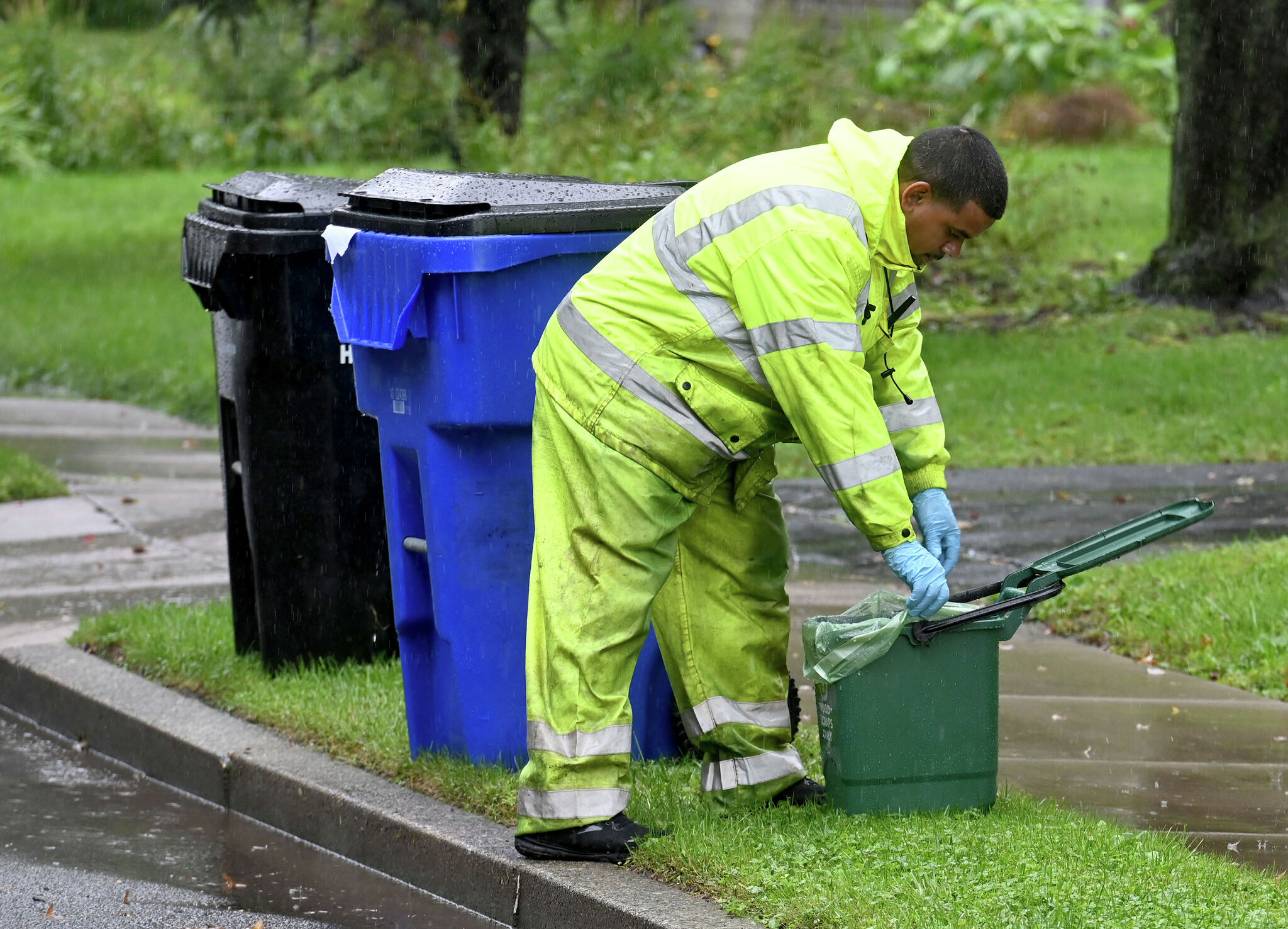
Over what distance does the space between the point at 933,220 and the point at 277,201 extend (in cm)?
214

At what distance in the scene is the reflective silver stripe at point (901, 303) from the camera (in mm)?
3889

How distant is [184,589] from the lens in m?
6.61

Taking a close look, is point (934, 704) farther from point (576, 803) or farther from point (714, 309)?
point (714, 309)

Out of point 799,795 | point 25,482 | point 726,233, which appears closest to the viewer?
point 726,233

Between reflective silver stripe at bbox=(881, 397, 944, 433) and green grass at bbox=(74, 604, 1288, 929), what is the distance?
0.88m

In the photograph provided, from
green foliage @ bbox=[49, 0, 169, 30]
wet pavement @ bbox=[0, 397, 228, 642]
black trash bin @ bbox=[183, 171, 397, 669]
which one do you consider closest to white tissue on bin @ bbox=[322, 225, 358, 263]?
black trash bin @ bbox=[183, 171, 397, 669]

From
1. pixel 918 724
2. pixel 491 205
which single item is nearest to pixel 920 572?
pixel 918 724

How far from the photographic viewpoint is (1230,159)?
39.7 feet

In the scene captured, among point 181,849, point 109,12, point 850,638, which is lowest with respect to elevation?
point 181,849

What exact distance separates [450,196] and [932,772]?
169 cm

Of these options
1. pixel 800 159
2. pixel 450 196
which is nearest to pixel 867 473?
pixel 800 159

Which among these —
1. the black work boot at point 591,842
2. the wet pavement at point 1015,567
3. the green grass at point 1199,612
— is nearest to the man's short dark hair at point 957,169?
the black work boot at point 591,842

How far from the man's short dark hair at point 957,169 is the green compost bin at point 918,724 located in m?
0.90

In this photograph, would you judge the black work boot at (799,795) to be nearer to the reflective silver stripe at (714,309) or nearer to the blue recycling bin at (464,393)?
the blue recycling bin at (464,393)
